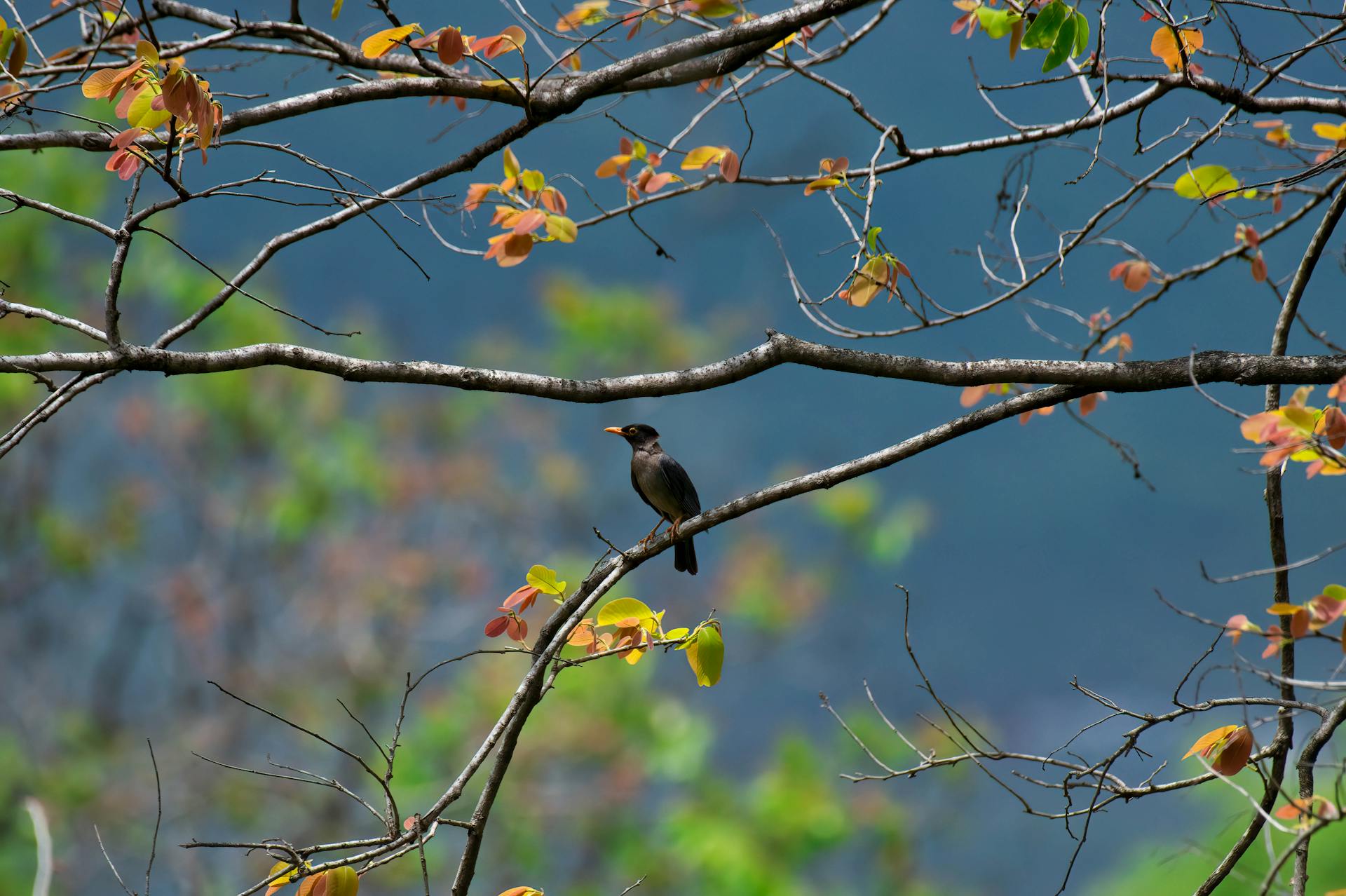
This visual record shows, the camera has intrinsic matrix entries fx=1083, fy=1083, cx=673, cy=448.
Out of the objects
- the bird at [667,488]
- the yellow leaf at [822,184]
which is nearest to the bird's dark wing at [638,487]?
the bird at [667,488]

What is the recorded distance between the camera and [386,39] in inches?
97.4

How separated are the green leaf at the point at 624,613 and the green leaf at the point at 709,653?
0.12 metres

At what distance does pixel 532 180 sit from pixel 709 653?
4.67 feet

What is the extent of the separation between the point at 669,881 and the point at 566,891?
35.5 inches

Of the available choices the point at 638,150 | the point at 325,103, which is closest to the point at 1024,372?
the point at 638,150

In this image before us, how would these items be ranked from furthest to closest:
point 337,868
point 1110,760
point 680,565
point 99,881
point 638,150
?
point 99,881, point 680,565, point 638,150, point 1110,760, point 337,868

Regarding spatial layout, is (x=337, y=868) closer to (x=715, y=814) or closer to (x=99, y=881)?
(x=715, y=814)

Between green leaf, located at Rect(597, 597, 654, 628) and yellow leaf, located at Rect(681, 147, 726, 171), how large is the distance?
4.19ft

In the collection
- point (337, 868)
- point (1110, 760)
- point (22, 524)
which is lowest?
point (337, 868)

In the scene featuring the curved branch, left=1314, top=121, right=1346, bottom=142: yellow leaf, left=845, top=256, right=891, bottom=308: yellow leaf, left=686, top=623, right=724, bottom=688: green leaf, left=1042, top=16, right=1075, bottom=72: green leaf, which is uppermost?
left=1314, top=121, right=1346, bottom=142: yellow leaf

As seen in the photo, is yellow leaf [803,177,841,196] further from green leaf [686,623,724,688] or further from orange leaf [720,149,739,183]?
green leaf [686,623,724,688]

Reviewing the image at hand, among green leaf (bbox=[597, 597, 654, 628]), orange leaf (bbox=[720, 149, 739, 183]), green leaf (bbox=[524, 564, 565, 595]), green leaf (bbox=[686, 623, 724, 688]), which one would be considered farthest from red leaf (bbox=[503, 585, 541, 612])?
orange leaf (bbox=[720, 149, 739, 183])

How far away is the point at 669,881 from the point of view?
8211mm

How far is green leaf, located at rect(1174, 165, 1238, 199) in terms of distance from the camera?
2658 millimetres
